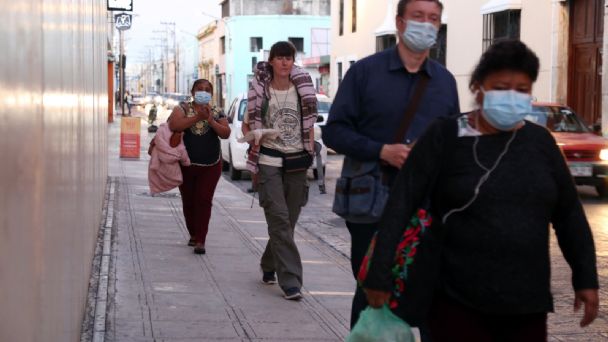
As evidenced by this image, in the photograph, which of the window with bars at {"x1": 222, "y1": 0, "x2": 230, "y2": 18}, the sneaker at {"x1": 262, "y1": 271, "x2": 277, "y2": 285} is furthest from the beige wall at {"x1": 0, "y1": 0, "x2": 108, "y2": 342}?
→ the window with bars at {"x1": 222, "y1": 0, "x2": 230, "y2": 18}

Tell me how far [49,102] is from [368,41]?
36.7 metres

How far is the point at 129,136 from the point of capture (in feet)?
71.5

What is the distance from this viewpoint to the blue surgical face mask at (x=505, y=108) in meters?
3.18

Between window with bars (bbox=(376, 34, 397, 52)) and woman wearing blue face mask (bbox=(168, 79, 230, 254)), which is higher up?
window with bars (bbox=(376, 34, 397, 52))

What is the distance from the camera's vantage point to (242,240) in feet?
33.3

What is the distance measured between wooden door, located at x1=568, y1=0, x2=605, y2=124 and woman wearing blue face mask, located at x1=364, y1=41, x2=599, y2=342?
794 inches

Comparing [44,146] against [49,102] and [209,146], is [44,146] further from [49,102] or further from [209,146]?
[209,146]

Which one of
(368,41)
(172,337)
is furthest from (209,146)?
(368,41)

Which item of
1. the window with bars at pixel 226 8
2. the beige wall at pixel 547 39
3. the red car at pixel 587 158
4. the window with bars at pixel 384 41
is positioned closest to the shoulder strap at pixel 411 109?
the red car at pixel 587 158

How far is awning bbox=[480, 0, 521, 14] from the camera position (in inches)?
1037

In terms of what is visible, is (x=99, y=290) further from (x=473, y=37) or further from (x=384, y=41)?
(x=384, y=41)

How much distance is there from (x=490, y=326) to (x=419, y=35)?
4.76ft

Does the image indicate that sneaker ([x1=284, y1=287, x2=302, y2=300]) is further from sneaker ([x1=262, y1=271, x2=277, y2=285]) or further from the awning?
the awning

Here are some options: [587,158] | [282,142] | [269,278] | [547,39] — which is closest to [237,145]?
[587,158]
